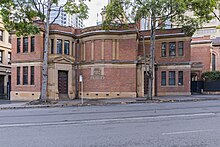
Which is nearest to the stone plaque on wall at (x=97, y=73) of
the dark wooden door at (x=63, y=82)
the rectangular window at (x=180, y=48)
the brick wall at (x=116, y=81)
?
the brick wall at (x=116, y=81)

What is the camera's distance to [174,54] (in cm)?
3197

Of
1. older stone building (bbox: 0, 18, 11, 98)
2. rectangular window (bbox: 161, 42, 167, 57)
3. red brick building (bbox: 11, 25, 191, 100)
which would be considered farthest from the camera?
older stone building (bbox: 0, 18, 11, 98)

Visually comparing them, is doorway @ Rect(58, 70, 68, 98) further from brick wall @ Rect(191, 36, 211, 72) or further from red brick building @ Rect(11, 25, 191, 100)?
brick wall @ Rect(191, 36, 211, 72)

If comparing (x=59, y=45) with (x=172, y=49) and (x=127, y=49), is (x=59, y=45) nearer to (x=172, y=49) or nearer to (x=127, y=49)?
(x=127, y=49)

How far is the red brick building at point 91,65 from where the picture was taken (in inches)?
1128

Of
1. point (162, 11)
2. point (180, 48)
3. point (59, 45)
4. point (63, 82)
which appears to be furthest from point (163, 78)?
point (59, 45)

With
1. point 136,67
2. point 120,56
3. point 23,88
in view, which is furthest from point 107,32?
point 23,88

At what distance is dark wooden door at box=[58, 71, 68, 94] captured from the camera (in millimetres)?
29802

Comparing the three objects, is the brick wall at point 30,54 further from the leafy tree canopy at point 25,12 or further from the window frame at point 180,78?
the window frame at point 180,78

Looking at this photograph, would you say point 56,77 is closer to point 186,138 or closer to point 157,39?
point 157,39

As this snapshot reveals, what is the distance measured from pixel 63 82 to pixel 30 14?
10255 millimetres

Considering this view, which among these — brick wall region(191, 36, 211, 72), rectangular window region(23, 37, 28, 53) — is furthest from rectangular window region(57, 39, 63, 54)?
brick wall region(191, 36, 211, 72)

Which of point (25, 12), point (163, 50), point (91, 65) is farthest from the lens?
point (163, 50)

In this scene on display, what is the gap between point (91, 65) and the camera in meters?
29.5
